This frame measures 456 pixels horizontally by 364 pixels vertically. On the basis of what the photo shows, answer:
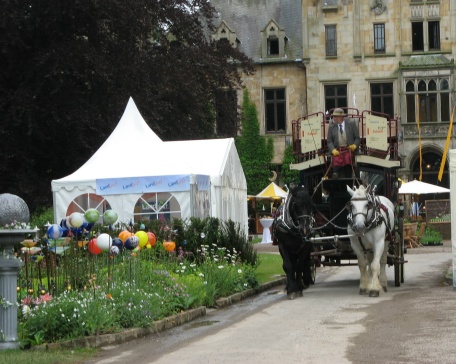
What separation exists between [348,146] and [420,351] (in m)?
9.30

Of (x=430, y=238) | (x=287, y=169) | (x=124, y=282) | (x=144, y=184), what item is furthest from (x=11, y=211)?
(x=287, y=169)

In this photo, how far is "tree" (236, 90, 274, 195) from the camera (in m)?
62.8

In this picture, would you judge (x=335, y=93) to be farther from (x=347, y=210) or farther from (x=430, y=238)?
(x=347, y=210)

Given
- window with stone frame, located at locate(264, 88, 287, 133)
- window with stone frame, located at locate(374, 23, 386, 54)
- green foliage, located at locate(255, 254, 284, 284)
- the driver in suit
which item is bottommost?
green foliage, located at locate(255, 254, 284, 284)

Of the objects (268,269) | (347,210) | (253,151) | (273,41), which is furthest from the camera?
(273,41)

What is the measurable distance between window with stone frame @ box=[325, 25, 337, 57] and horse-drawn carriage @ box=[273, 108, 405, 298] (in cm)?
4077

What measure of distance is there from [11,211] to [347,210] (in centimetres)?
905

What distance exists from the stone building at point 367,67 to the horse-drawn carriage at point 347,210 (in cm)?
3852

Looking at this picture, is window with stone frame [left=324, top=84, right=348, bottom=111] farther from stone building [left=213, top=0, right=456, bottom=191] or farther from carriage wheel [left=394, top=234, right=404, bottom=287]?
carriage wheel [left=394, top=234, right=404, bottom=287]

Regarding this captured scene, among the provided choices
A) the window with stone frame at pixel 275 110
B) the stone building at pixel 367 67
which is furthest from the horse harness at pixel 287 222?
the window with stone frame at pixel 275 110

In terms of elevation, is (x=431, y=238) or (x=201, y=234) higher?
(x=201, y=234)

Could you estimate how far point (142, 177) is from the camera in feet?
86.7

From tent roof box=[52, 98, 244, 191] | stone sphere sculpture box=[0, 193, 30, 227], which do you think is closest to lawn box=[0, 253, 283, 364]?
stone sphere sculpture box=[0, 193, 30, 227]

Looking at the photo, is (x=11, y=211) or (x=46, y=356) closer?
(x=46, y=356)
